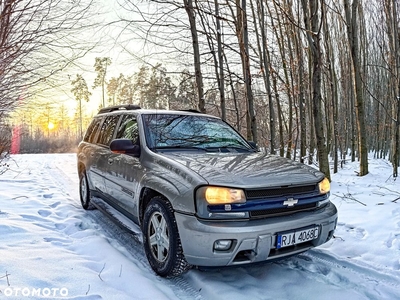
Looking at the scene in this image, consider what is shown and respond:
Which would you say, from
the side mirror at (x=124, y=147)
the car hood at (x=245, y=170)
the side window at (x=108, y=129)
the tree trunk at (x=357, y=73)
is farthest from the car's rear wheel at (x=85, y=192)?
the tree trunk at (x=357, y=73)

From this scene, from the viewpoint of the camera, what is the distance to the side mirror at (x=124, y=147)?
3156mm

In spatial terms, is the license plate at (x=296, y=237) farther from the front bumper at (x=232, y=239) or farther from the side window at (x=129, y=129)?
the side window at (x=129, y=129)

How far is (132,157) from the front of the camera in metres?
3.40

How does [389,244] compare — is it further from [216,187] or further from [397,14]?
[397,14]

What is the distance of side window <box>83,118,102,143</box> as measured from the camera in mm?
5105

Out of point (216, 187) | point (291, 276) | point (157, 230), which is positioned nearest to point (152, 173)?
point (157, 230)

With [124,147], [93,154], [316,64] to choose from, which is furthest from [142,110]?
[316,64]

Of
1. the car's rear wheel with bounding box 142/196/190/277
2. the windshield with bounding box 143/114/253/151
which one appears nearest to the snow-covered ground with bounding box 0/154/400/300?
the car's rear wheel with bounding box 142/196/190/277

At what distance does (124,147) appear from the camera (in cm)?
318

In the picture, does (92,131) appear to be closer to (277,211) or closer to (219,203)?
(219,203)

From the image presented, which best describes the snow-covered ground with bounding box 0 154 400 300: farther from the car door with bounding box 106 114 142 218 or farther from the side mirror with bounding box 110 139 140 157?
the side mirror with bounding box 110 139 140 157

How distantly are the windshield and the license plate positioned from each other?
1334mm

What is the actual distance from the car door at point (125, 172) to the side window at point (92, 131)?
116 centimetres

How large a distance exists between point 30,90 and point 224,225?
12.7ft
